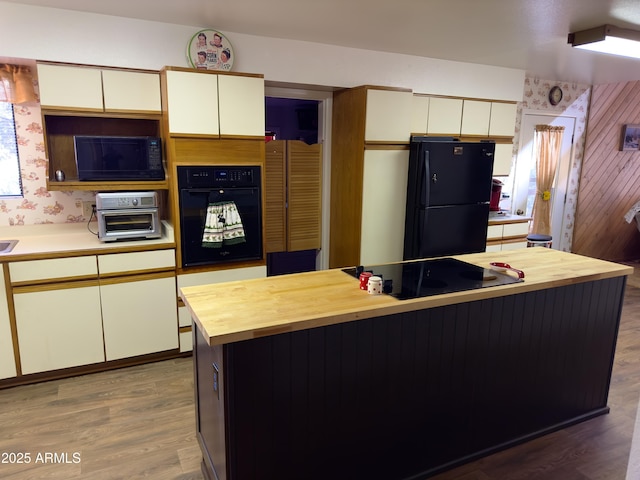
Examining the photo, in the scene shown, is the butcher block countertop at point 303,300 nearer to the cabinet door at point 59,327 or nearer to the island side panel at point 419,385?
the island side panel at point 419,385

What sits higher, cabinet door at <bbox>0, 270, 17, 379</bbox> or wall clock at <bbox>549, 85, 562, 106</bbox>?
wall clock at <bbox>549, 85, 562, 106</bbox>

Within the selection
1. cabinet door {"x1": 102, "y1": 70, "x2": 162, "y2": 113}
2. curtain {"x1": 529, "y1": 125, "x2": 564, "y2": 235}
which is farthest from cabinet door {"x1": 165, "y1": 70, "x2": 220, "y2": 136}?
curtain {"x1": 529, "y1": 125, "x2": 564, "y2": 235}

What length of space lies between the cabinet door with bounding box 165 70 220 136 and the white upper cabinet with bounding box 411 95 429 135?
187 centimetres

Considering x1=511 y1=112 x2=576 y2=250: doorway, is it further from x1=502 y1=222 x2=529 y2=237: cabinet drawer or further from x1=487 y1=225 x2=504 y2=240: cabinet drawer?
x1=487 y1=225 x2=504 y2=240: cabinet drawer

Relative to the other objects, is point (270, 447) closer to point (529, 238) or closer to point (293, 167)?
point (293, 167)

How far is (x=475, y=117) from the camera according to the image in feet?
14.1

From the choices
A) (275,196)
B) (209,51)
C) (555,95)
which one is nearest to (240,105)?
(209,51)

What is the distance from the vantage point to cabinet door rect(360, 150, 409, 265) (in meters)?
3.64

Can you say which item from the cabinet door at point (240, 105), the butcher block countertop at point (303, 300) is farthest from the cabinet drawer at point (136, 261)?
the butcher block countertop at point (303, 300)

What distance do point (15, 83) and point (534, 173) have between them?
5.30 meters

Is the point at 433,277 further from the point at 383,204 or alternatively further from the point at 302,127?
the point at 302,127

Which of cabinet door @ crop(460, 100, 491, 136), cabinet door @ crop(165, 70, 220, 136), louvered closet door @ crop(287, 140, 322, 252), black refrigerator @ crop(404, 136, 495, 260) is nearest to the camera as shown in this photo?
cabinet door @ crop(165, 70, 220, 136)

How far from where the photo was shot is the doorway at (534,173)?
5.24 meters

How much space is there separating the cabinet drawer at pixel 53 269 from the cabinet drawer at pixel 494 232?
3.49 meters
